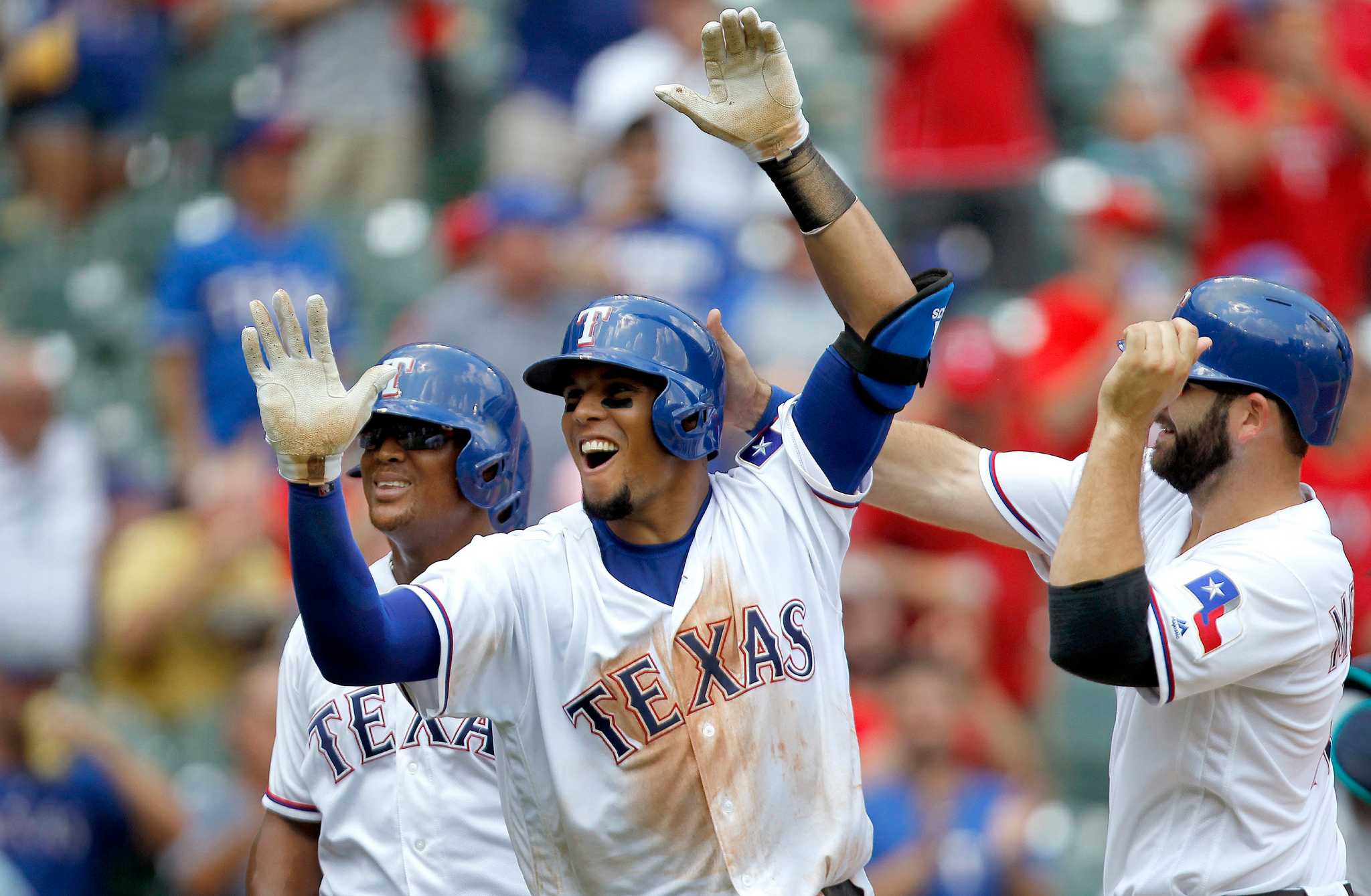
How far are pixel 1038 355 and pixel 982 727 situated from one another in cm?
187

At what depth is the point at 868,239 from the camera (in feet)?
13.1

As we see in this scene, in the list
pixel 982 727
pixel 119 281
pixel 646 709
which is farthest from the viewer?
pixel 119 281

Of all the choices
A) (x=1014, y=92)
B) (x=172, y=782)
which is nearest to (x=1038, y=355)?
(x=1014, y=92)

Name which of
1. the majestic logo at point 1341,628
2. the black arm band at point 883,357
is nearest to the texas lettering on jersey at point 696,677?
the black arm band at point 883,357

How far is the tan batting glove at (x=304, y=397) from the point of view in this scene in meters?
3.42

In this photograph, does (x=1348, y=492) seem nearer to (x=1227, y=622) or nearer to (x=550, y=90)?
(x=1227, y=622)

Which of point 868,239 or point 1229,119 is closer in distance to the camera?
point 868,239

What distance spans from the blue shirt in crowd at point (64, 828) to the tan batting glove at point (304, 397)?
3.90 metres

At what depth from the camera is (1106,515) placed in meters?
3.74

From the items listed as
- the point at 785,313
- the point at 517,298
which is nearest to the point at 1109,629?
the point at 517,298

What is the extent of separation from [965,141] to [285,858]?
562 centimetres

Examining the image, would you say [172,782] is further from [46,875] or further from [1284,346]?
[1284,346]

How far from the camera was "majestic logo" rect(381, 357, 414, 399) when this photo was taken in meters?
4.50

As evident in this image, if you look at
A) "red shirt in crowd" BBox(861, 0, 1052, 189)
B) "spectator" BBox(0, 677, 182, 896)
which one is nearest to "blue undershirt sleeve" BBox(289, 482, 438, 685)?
"spectator" BBox(0, 677, 182, 896)
